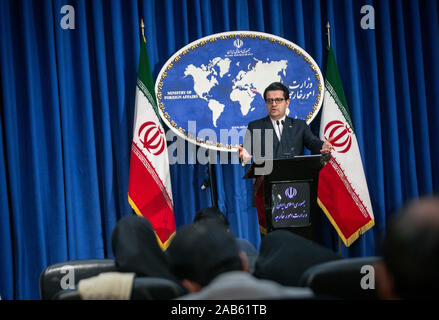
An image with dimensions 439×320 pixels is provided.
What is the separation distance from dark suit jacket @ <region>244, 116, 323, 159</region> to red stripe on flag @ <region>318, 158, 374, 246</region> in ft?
1.39

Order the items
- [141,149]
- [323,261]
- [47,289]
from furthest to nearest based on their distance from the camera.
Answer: [141,149]
[47,289]
[323,261]

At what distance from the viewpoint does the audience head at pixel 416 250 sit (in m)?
Result: 0.81

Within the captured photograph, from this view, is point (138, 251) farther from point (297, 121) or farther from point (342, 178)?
point (342, 178)

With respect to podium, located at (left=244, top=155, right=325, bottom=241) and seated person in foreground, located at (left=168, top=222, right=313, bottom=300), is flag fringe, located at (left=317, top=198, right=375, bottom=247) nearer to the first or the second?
podium, located at (left=244, top=155, right=325, bottom=241)

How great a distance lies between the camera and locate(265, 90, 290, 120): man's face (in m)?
4.00

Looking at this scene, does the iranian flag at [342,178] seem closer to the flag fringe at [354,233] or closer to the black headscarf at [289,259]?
the flag fringe at [354,233]

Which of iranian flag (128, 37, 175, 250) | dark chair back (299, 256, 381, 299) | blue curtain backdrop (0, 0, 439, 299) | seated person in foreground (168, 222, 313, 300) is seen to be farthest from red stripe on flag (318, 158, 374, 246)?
seated person in foreground (168, 222, 313, 300)

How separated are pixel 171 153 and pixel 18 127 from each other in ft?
4.87

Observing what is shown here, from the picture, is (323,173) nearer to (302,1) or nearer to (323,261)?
(302,1)

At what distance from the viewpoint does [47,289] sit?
215 centimetres

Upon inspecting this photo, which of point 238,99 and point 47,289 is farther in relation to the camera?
point 238,99

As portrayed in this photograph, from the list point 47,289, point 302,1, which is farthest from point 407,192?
point 47,289

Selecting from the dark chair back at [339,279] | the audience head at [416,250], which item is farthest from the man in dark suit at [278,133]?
the audience head at [416,250]

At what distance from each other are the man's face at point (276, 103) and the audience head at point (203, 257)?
2.87m
